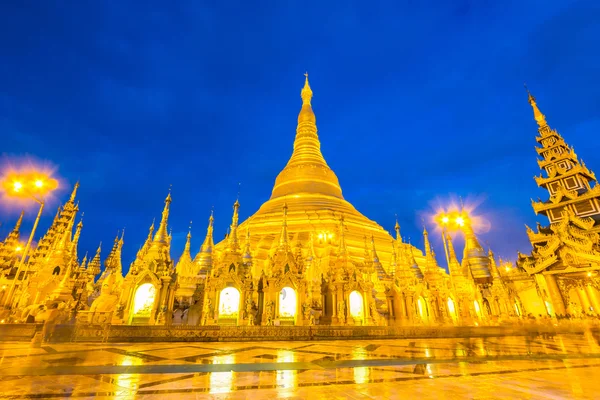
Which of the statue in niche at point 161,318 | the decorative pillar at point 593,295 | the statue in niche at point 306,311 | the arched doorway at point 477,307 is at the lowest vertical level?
the statue in niche at point 161,318

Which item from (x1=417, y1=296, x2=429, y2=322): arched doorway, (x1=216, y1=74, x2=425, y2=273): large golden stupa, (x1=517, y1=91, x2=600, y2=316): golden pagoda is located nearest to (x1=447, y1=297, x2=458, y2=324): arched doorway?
(x1=417, y1=296, x2=429, y2=322): arched doorway

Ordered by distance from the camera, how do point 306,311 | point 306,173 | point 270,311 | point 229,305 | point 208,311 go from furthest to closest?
point 306,173
point 306,311
point 270,311
point 229,305
point 208,311

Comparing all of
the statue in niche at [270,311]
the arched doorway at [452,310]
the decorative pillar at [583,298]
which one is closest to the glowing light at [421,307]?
the arched doorway at [452,310]

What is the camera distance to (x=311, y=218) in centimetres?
3706

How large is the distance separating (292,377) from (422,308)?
2095cm

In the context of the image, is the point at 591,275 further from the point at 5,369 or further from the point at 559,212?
the point at 5,369

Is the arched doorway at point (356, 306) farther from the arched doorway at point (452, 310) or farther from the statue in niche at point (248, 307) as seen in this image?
the arched doorway at point (452, 310)

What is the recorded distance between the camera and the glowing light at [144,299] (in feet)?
51.8

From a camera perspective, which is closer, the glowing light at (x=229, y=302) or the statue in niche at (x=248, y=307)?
the statue in niche at (x=248, y=307)

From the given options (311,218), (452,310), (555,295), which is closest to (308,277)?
(452,310)

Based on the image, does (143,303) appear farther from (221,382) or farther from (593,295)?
(593,295)

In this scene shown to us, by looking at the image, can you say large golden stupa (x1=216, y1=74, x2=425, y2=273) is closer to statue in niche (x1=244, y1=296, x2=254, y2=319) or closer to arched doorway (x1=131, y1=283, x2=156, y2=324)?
statue in niche (x1=244, y1=296, x2=254, y2=319)

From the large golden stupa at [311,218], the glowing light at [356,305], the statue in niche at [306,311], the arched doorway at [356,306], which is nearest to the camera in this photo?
the statue in niche at [306,311]

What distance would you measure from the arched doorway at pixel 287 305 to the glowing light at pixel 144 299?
7049 mm
